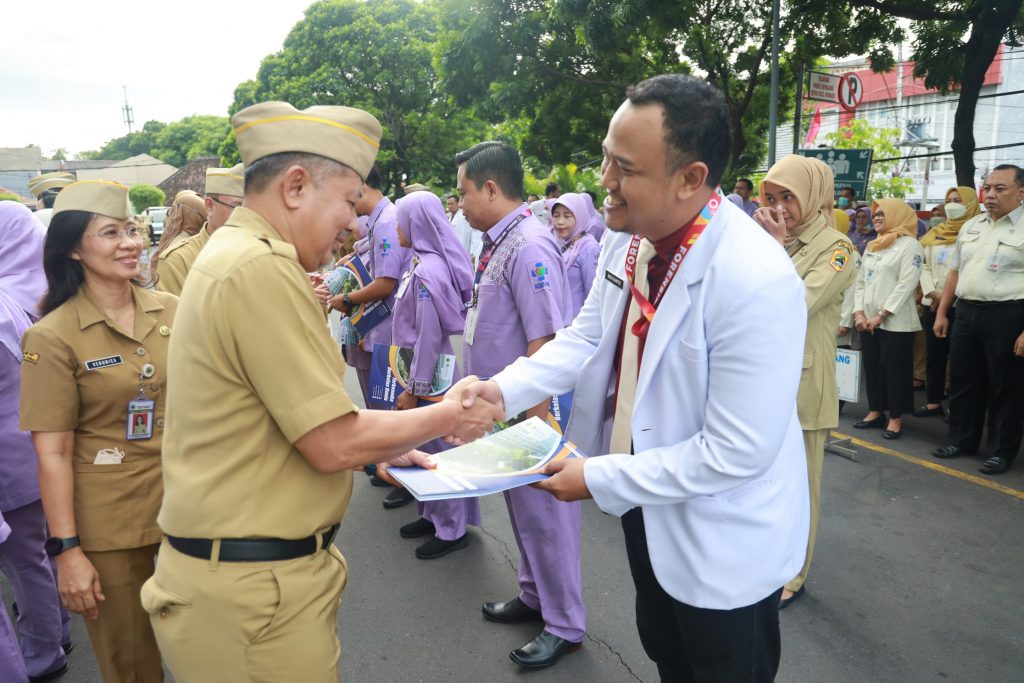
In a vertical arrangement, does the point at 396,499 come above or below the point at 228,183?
below

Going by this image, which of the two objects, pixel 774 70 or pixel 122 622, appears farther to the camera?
pixel 774 70

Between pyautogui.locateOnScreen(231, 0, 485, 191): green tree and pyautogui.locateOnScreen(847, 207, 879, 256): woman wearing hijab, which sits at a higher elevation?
pyautogui.locateOnScreen(231, 0, 485, 191): green tree

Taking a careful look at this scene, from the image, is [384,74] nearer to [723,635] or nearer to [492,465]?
[492,465]

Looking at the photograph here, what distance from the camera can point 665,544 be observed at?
70.0 inches

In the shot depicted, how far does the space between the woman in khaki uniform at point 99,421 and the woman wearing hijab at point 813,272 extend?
9.20 ft

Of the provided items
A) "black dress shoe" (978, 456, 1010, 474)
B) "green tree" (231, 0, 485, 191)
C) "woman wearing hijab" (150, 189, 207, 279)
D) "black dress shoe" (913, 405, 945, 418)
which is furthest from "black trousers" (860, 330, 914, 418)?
"green tree" (231, 0, 485, 191)

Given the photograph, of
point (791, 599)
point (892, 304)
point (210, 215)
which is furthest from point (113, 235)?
point (892, 304)

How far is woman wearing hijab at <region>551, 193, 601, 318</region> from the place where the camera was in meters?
5.95

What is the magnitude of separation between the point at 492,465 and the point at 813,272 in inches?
89.4

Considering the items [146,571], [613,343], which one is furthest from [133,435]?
[613,343]

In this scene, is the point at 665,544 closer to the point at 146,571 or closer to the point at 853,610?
the point at 146,571

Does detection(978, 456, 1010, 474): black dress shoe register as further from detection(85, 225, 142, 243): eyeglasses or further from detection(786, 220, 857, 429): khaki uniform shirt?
detection(85, 225, 142, 243): eyeglasses

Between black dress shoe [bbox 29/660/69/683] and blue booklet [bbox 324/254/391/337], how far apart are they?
252 centimetres

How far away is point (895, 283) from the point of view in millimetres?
6250
